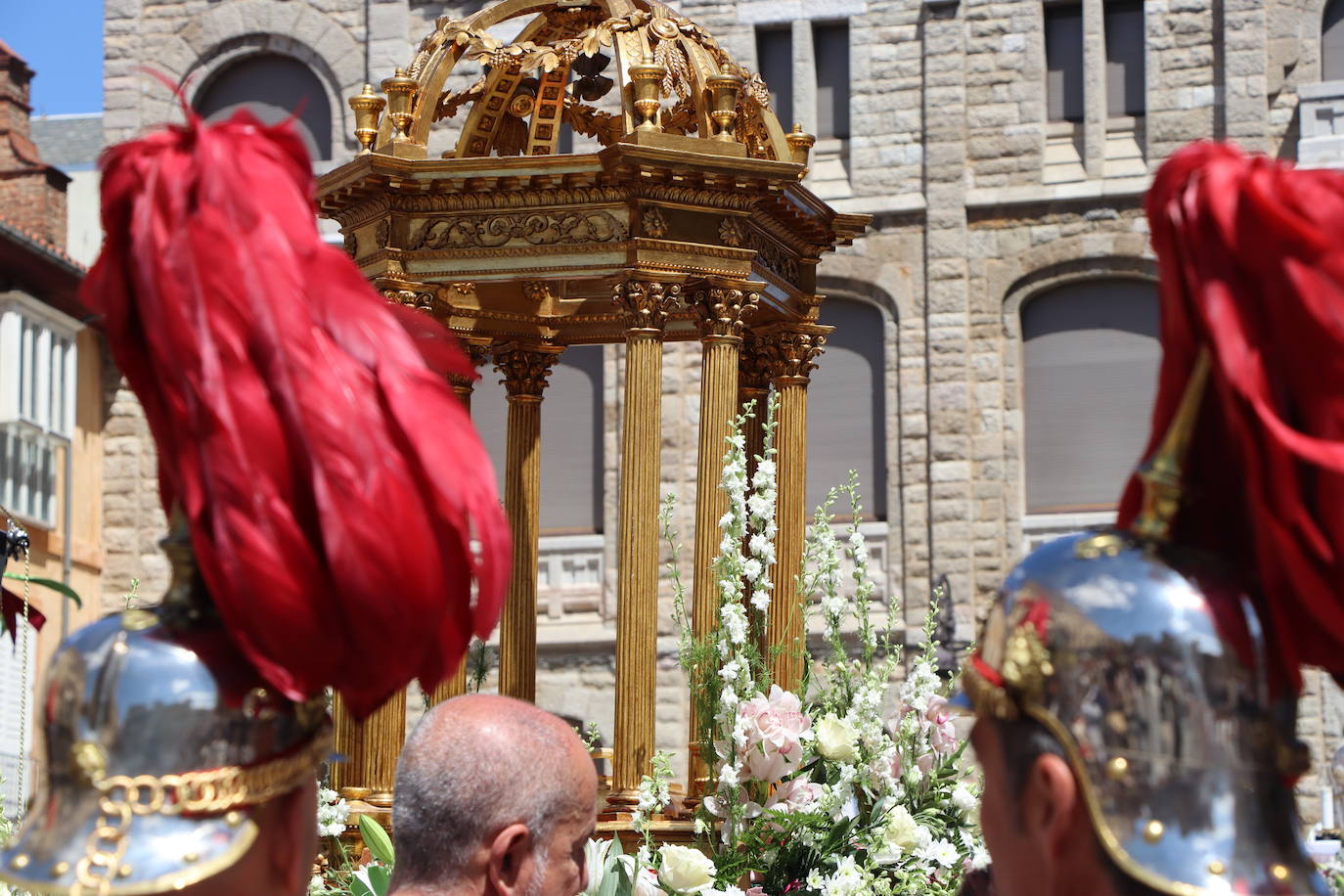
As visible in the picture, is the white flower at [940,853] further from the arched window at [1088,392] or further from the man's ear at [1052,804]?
the arched window at [1088,392]

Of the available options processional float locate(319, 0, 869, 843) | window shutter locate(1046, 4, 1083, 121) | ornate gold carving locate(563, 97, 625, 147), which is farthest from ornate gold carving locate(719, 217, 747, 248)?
window shutter locate(1046, 4, 1083, 121)

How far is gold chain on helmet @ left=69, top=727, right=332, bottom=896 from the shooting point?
96.9 inches

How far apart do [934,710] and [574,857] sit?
2109mm

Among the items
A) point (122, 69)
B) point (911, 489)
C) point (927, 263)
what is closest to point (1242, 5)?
point (927, 263)

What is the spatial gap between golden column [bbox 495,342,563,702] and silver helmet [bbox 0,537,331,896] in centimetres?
618

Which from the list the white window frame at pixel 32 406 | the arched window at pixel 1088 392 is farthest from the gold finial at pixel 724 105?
the white window frame at pixel 32 406

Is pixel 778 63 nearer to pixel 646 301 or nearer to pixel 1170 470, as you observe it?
pixel 646 301

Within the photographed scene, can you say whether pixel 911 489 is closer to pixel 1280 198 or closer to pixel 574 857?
pixel 574 857

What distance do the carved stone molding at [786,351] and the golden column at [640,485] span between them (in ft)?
2.71

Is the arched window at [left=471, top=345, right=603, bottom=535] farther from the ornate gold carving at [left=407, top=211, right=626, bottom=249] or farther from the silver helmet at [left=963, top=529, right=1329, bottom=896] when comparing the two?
the silver helmet at [left=963, top=529, right=1329, bottom=896]

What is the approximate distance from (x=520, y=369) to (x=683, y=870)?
184 inches

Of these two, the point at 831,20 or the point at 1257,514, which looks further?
the point at 831,20

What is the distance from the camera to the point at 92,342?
74.0 ft

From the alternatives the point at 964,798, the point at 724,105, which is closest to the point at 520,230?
the point at 724,105
